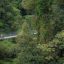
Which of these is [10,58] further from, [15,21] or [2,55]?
[15,21]

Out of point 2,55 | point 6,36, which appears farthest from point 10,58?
point 6,36

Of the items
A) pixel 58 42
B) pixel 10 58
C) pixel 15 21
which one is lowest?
pixel 10 58

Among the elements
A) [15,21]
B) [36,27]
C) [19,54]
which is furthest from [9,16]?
[19,54]

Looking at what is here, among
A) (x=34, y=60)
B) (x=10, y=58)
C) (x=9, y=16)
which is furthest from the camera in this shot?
(x=9, y=16)

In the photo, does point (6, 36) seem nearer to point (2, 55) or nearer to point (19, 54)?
point (2, 55)

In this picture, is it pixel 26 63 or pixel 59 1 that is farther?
pixel 59 1

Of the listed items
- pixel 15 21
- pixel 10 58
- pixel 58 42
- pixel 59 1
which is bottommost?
pixel 10 58

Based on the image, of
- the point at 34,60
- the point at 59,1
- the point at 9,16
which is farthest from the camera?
the point at 9,16

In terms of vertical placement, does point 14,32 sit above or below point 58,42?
below

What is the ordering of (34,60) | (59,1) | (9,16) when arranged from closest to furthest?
(34,60), (59,1), (9,16)
